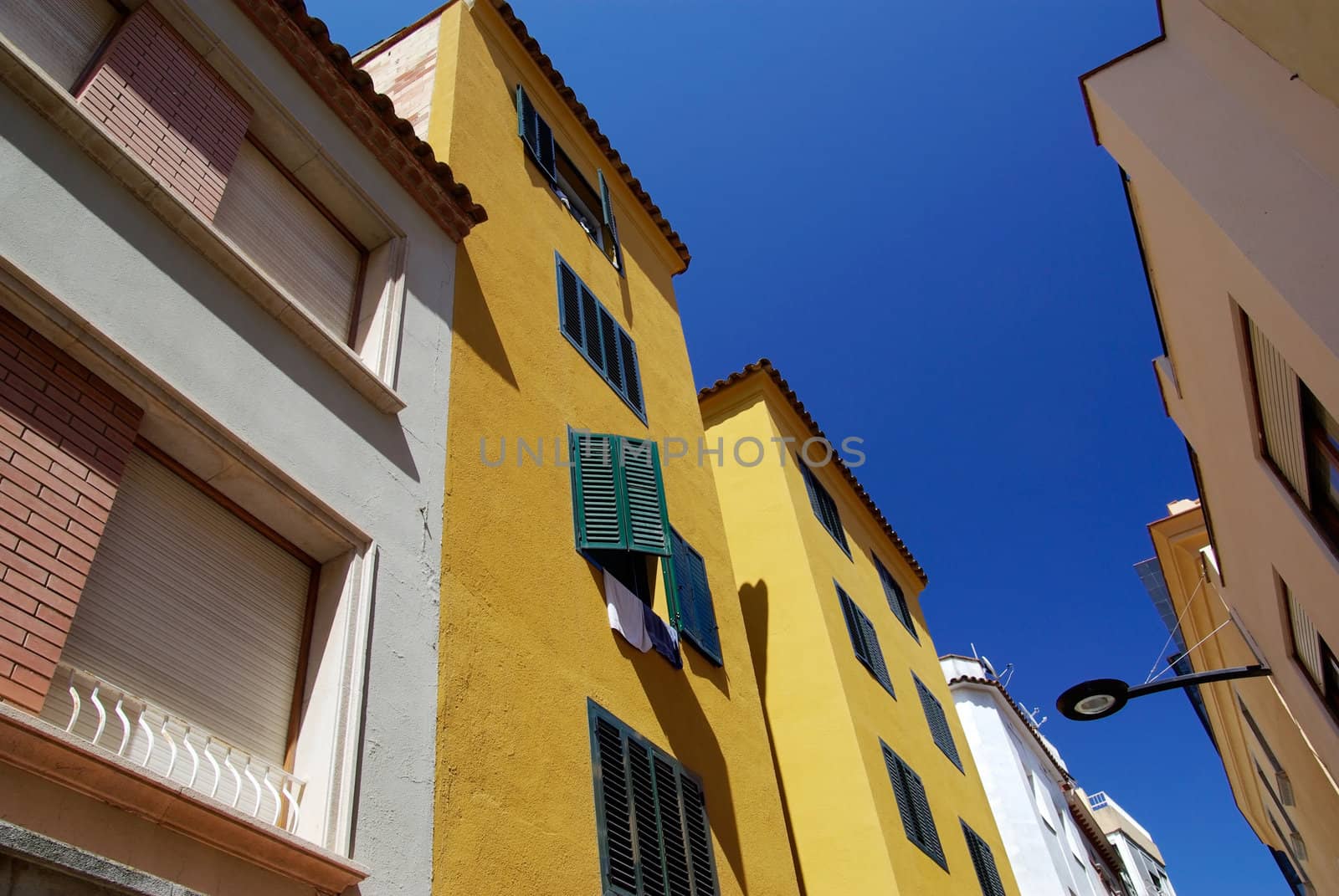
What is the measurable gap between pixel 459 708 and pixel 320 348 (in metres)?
2.16

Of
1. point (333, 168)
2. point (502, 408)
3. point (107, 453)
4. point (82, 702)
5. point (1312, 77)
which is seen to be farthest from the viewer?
point (502, 408)

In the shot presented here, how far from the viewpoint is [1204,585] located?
14078 millimetres

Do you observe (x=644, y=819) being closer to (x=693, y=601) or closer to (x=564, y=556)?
(x=564, y=556)

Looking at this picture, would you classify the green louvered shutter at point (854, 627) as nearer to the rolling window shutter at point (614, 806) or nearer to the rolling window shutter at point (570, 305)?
the rolling window shutter at point (570, 305)

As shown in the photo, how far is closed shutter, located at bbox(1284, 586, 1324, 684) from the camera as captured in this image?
8.03 m

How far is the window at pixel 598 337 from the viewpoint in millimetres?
9289

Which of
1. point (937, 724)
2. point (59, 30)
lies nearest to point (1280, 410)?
point (59, 30)

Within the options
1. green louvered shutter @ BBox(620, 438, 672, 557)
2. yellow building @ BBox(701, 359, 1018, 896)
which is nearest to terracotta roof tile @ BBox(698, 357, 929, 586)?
yellow building @ BBox(701, 359, 1018, 896)

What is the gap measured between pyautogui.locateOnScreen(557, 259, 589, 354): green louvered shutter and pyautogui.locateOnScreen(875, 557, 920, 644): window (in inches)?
401

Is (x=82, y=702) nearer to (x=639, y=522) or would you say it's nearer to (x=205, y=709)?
(x=205, y=709)

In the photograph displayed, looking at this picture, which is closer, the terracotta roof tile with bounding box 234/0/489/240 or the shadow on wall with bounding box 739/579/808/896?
the terracotta roof tile with bounding box 234/0/489/240

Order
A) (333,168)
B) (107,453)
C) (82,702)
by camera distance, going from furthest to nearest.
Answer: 1. (333,168)
2. (107,453)
3. (82,702)

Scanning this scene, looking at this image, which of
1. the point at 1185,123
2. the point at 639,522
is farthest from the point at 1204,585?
the point at 639,522

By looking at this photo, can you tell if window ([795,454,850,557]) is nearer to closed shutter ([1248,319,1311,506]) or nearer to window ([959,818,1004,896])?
window ([959,818,1004,896])
